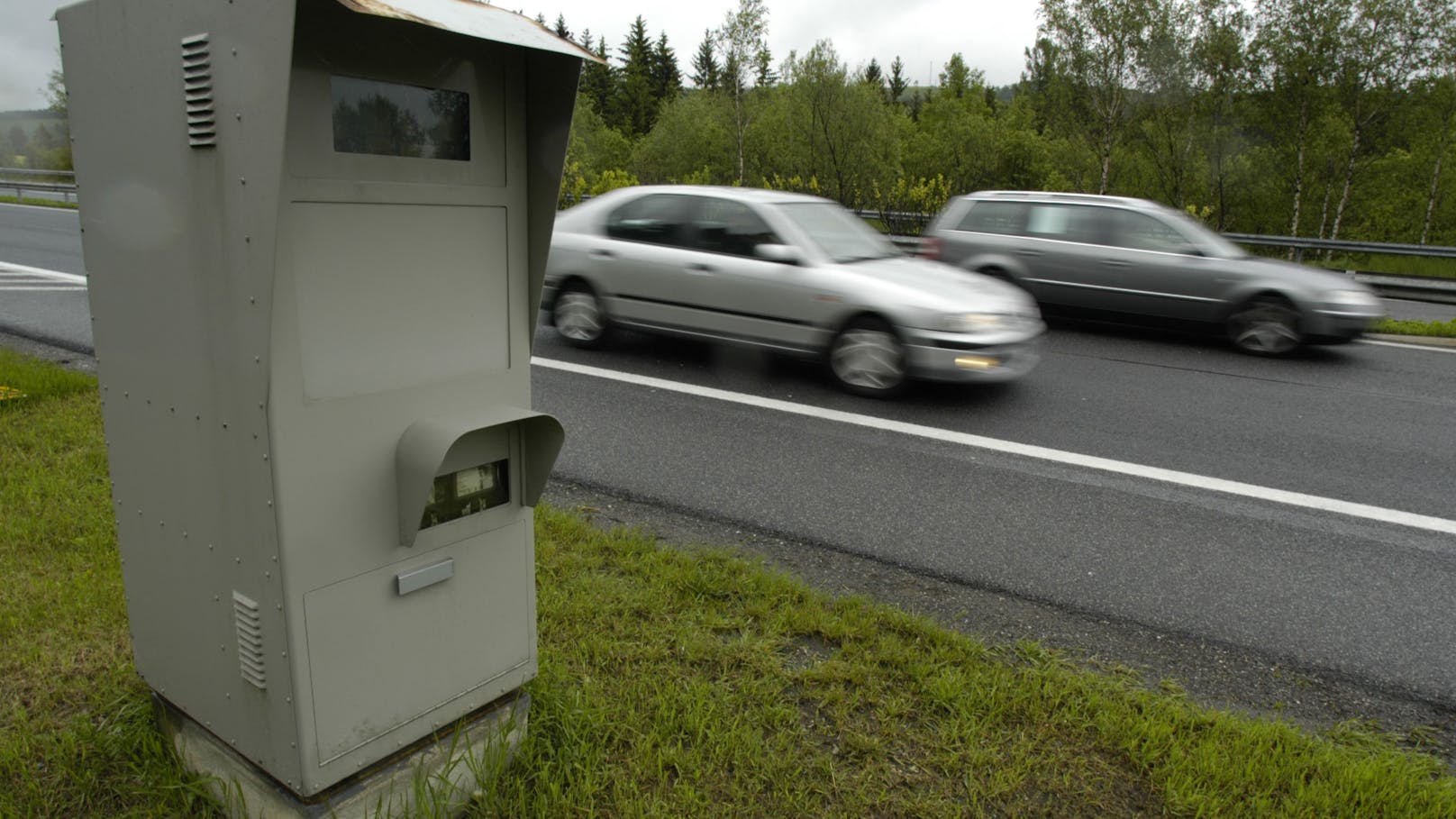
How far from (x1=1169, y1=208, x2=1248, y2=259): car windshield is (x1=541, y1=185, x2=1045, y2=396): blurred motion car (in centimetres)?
336

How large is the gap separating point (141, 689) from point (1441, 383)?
10067mm

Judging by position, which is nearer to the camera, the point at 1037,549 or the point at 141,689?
the point at 141,689

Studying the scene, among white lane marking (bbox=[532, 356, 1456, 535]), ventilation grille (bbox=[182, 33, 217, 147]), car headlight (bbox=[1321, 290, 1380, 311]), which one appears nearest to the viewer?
ventilation grille (bbox=[182, 33, 217, 147])

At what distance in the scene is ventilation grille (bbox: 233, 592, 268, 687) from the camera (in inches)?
85.2

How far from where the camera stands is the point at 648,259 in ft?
27.6

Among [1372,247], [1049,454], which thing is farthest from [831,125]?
[1049,454]

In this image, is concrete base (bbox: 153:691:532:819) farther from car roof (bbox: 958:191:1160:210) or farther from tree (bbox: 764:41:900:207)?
tree (bbox: 764:41:900:207)

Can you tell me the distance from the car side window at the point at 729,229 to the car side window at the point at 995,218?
4.58 metres

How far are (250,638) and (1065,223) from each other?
10572 mm

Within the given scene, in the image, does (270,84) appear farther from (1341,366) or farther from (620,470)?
(1341,366)

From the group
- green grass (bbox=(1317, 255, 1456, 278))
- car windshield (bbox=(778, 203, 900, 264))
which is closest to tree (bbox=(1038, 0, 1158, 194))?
green grass (bbox=(1317, 255, 1456, 278))

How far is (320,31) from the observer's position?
1.93m

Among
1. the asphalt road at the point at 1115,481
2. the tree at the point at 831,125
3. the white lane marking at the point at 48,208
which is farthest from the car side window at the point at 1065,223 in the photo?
the tree at the point at 831,125

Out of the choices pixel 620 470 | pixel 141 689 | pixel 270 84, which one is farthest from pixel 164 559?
pixel 620 470
